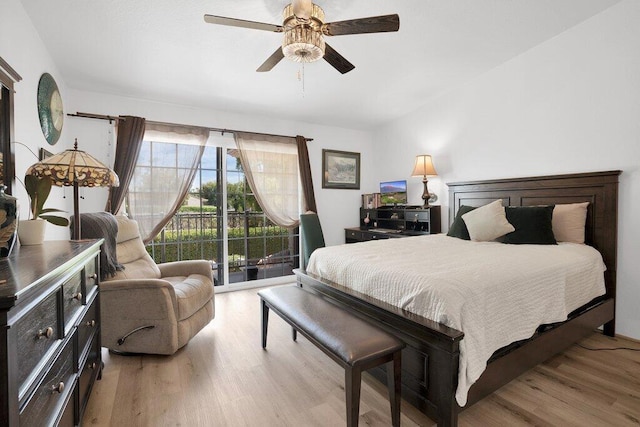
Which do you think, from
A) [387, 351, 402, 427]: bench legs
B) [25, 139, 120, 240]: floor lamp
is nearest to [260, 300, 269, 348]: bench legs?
[387, 351, 402, 427]: bench legs

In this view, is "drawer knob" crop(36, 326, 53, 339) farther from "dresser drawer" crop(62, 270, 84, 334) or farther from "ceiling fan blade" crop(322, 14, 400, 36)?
"ceiling fan blade" crop(322, 14, 400, 36)

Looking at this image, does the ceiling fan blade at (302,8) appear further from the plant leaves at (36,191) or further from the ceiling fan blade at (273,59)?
the plant leaves at (36,191)

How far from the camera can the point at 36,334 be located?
0.94 m

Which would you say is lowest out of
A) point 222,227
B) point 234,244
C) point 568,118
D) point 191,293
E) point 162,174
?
point 191,293

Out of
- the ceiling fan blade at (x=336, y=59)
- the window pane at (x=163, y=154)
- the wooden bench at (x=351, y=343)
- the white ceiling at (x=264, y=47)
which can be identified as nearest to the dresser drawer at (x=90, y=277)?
the wooden bench at (x=351, y=343)

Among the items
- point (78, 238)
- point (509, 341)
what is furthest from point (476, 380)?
point (78, 238)

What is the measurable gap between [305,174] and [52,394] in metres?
3.74

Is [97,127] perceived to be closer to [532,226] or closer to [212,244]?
[212,244]

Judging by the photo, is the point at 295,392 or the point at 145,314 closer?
the point at 295,392

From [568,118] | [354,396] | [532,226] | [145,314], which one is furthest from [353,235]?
[354,396]

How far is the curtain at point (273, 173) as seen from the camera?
4.15 m

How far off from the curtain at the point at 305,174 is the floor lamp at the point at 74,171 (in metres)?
2.78

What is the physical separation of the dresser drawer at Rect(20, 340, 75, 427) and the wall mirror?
1.09 m

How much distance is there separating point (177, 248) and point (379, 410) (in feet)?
10.4
